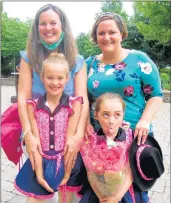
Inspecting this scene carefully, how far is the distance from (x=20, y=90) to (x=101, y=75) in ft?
1.88

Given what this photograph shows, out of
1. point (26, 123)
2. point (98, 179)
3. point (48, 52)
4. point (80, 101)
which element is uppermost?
point (48, 52)

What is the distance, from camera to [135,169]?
75.9 inches

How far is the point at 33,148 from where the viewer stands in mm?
1889

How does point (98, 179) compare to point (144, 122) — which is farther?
point (144, 122)

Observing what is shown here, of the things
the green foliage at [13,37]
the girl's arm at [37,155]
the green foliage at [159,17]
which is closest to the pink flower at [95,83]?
the girl's arm at [37,155]

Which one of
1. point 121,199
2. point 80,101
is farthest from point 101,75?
point 121,199

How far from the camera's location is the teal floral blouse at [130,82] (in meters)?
2.05

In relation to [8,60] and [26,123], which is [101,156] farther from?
[8,60]

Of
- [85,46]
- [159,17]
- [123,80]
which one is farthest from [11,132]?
[85,46]

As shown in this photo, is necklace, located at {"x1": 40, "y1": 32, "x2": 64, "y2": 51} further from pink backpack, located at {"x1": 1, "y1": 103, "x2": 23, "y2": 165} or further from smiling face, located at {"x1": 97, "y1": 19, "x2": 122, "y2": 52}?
pink backpack, located at {"x1": 1, "y1": 103, "x2": 23, "y2": 165}

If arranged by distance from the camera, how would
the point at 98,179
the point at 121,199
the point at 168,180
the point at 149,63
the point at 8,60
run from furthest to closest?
the point at 8,60, the point at 168,180, the point at 149,63, the point at 121,199, the point at 98,179

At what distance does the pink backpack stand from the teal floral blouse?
597mm

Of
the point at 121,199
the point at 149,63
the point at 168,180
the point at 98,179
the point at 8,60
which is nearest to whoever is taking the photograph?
the point at 98,179

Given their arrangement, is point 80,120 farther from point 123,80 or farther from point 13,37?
point 13,37
